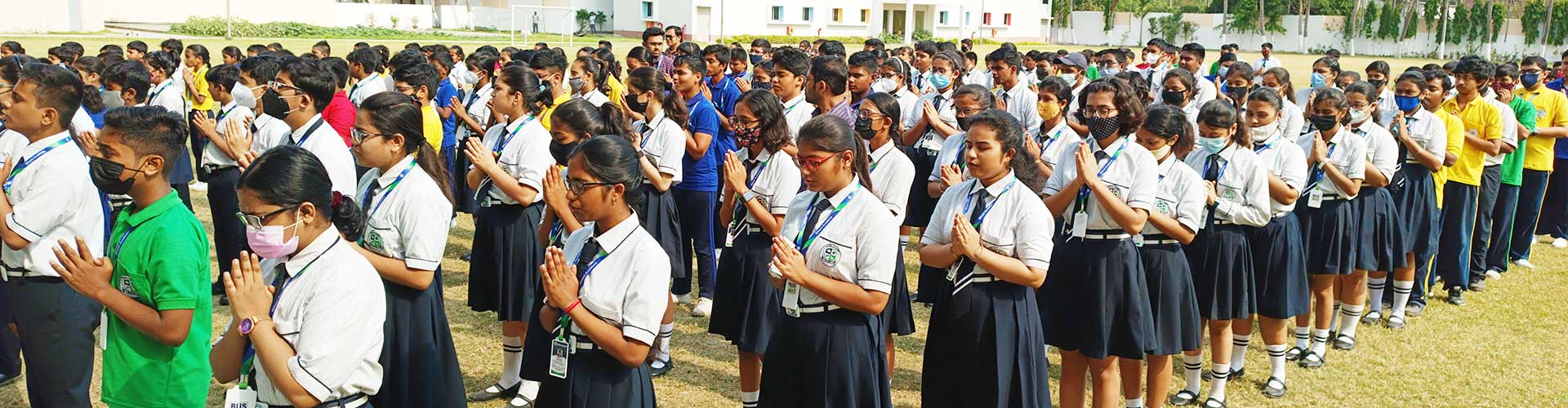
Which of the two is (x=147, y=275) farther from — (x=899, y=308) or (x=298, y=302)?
(x=899, y=308)

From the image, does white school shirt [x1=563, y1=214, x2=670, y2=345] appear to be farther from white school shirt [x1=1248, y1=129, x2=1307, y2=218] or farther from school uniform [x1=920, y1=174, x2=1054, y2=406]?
white school shirt [x1=1248, y1=129, x2=1307, y2=218]

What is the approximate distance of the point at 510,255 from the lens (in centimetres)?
Answer: 572

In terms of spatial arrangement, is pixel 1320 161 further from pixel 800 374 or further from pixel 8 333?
pixel 8 333

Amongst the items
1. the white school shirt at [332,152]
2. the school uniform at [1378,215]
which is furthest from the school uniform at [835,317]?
the school uniform at [1378,215]

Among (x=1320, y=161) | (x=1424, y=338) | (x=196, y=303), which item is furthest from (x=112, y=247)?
(x=1424, y=338)

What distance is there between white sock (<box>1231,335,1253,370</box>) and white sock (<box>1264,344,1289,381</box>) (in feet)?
0.43

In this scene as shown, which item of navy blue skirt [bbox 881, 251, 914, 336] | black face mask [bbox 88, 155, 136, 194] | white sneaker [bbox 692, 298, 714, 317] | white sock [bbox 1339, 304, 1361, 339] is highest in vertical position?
black face mask [bbox 88, 155, 136, 194]

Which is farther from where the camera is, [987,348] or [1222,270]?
[1222,270]

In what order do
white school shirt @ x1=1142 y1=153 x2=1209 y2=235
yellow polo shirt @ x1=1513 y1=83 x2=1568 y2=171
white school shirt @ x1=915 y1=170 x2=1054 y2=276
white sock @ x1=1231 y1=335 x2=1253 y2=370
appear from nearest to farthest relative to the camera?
white school shirt @ x1=915 y1=170 x2=1054 y2=276
white school shirt @ x1=1142 y1=153 x2=1209 y2=235
white sock @ x1=1231 y1=335 x2=1253 y2=370
yellow polo shirt @ x1=1513 y1=83 x2=1568 y2=171

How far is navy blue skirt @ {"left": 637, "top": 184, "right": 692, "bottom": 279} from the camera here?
22.1 feet

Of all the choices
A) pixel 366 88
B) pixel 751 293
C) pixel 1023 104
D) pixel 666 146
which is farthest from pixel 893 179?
pixel 366 88

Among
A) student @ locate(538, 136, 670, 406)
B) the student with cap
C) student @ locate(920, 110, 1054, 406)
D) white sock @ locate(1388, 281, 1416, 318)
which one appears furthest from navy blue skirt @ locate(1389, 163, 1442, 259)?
student @ locate(538, 136, 670, 406)

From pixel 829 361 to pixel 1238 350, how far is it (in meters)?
3.37

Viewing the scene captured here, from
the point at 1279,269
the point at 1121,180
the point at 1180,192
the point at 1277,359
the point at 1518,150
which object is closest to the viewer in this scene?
the point at 1121,180
